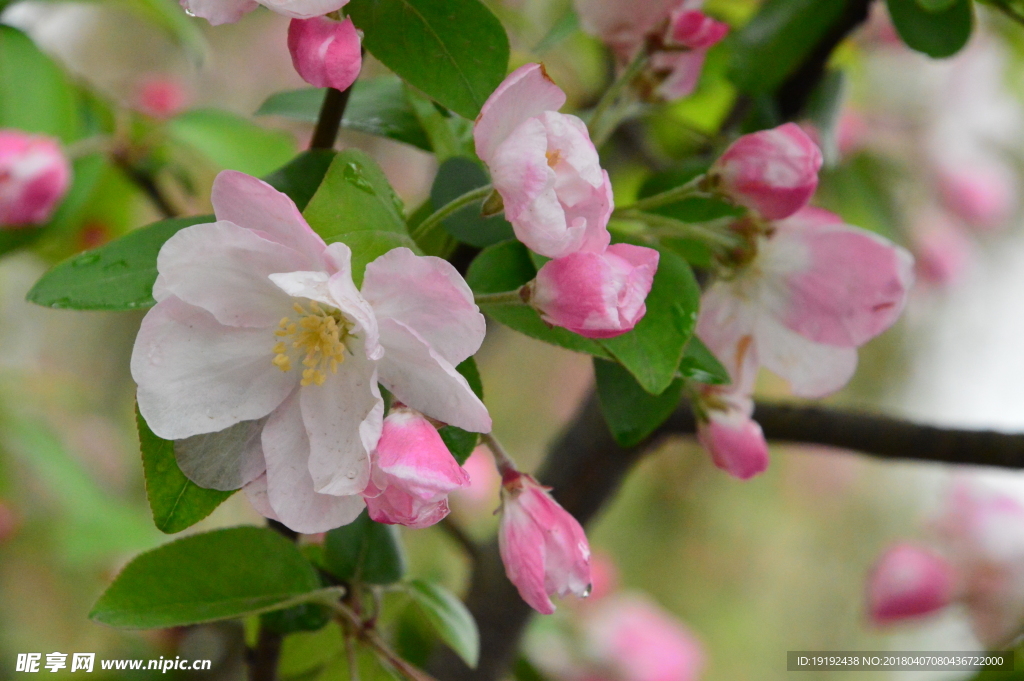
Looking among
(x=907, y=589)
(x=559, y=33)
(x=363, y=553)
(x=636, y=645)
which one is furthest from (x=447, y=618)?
(x=636, y=645)

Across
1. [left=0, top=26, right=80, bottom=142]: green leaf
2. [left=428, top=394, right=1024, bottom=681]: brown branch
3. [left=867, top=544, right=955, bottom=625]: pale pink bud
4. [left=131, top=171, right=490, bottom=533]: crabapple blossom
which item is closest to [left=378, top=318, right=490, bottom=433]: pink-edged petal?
[left=131, top=171, right=490, bottom=533]: crabapple blossom

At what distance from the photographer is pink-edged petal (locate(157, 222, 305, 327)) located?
30 centimetres

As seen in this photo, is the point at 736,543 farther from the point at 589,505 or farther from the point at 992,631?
the point at 589,505

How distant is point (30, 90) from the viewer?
67 cm

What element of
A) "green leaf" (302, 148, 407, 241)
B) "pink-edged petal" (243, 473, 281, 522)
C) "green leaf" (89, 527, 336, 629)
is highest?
"green leaf" (302, 148, 407, 241)

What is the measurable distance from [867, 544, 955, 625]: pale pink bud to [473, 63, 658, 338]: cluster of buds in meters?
0.61

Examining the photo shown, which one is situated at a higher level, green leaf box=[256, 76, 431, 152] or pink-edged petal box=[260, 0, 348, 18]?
pink-edged petal box=[260, 0, 348, 18]

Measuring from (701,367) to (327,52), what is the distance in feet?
0.70

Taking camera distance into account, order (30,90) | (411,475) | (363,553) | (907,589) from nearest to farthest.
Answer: (411,475)
(363,553)
(30,90)
(907,589)

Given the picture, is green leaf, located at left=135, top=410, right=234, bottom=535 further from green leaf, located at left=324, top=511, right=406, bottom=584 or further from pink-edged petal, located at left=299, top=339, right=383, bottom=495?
green leaf, located at left=324, top=511, right=406, bottom=584

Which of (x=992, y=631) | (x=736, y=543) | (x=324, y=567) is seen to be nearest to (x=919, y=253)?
(x=992, y=631)

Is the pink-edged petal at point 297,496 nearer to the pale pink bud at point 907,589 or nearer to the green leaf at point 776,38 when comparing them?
the green leaf at point 776,38

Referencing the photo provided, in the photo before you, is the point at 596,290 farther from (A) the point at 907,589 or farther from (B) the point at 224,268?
(A) the point at 907,589

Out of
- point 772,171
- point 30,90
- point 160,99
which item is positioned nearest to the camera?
point 772,171
